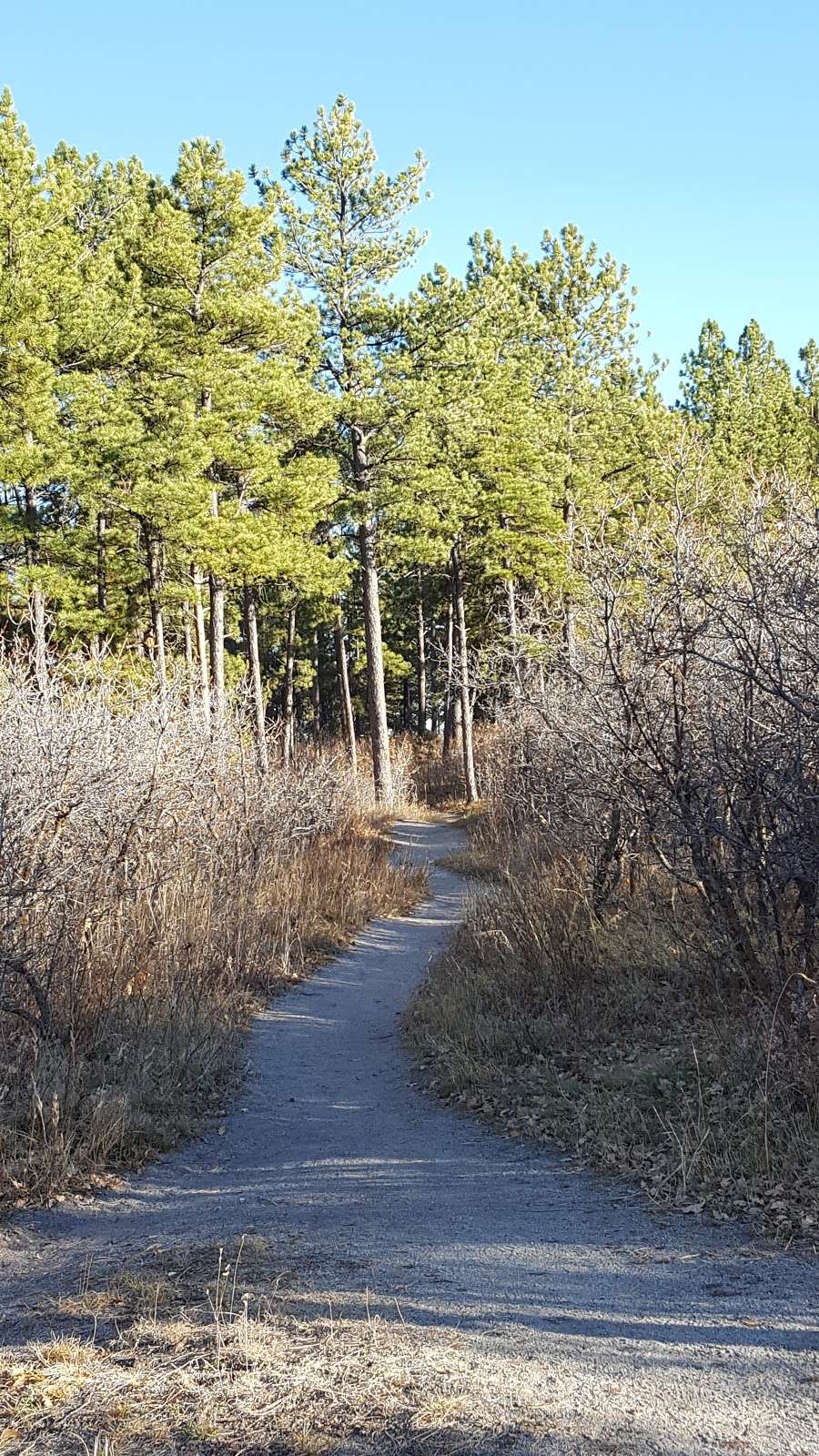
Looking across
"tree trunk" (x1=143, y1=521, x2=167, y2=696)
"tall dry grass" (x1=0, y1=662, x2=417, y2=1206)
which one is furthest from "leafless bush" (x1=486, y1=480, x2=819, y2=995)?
"tree trunk" (x1=143, y1=521, x2=167, y2=696)

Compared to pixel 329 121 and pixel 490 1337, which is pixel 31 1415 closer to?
pixel 490 1337

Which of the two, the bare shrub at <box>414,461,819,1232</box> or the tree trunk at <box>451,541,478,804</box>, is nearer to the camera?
the bare shrub at <box>414,461,819,1232</box>

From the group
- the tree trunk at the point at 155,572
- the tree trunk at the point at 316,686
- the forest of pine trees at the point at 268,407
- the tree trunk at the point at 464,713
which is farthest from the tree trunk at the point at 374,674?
the tree trunk at the point at 316,686

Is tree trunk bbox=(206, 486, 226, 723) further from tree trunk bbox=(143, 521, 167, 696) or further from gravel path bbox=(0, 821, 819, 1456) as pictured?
gravel path bbox=(0, 821, 819, 1456)

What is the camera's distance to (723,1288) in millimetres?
4191

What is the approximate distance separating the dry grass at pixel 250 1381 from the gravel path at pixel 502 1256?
0.15 metres

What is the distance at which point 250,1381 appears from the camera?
359cm

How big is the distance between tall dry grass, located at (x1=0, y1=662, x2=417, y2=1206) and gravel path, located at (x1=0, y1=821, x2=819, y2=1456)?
42 cm

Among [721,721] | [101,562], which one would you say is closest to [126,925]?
[721,721]

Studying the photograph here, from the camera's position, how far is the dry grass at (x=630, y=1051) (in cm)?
522

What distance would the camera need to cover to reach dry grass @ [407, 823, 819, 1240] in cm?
522

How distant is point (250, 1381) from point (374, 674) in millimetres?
23193

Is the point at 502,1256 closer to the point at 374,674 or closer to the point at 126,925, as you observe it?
the point at 126,925

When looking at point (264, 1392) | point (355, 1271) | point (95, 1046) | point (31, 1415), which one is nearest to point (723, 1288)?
point (355, 1271)
